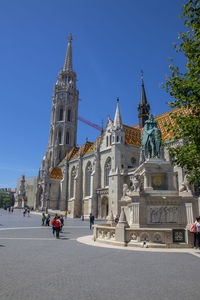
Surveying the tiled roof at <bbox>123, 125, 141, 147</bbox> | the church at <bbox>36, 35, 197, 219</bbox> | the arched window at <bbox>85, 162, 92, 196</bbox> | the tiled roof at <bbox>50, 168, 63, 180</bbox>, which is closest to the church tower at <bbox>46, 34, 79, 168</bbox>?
the church at <bbox>36, 35, 197, 219</bbox>

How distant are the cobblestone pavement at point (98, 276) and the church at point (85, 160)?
56.7ft

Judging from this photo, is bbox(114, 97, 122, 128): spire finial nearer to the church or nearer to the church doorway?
the church

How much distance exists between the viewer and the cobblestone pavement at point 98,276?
14.4 feet

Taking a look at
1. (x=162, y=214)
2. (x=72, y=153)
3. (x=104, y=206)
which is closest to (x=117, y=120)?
(x=104, y=206)

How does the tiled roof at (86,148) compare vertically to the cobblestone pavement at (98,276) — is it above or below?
above

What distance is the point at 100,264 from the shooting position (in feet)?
22.2

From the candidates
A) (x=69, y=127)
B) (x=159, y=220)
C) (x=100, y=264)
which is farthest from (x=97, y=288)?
(x=69, y=127)

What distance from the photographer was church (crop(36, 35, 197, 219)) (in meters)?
39.2

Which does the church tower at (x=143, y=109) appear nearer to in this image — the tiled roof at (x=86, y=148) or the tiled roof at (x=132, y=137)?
the tiled roof at (x=132, y=137)

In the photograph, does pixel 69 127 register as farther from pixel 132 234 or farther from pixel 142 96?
pixel 132 234

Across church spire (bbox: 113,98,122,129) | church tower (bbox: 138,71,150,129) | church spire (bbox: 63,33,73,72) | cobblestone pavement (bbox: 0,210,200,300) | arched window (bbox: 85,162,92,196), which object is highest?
church spire (bbox: 63,33,73,72)

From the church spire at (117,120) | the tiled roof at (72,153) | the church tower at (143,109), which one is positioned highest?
the church tower at (143,109)

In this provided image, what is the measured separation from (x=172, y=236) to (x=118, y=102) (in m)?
35.6

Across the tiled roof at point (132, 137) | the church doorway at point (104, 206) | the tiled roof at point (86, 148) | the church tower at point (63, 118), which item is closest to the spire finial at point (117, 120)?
the tiled roof at point (132, 137)
